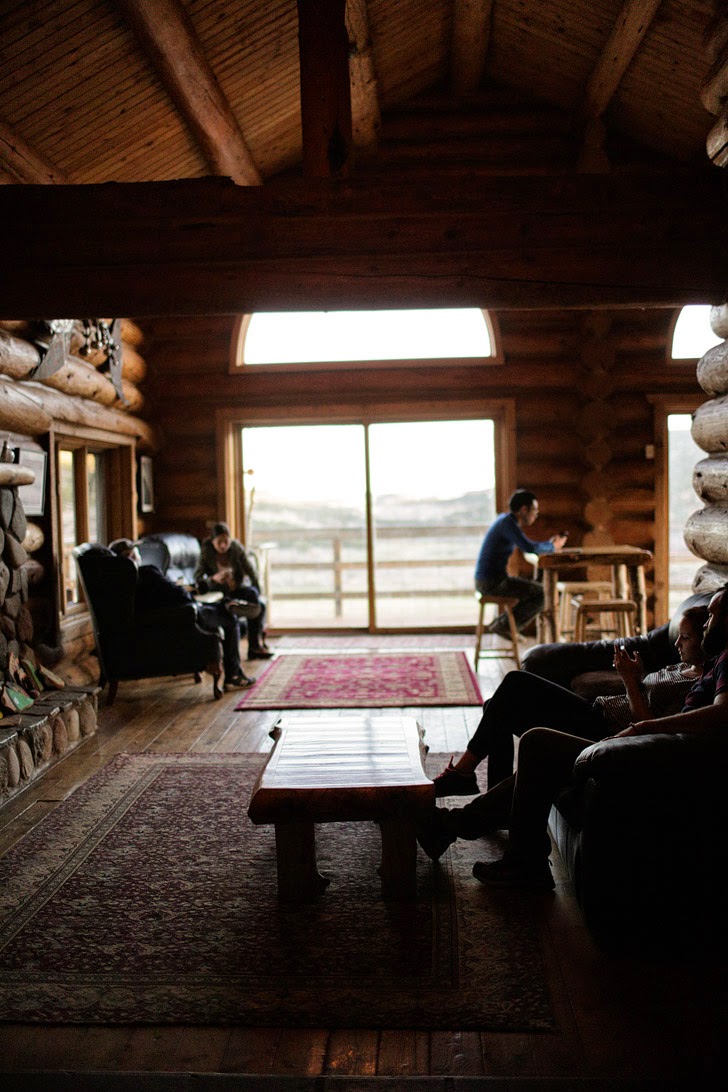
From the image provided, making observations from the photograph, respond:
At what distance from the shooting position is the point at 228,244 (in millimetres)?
4961

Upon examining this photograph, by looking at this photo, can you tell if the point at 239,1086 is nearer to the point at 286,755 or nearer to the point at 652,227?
the point at 286,755

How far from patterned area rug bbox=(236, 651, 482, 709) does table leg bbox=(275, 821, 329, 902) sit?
2.87 metres

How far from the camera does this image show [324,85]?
462 centimetres

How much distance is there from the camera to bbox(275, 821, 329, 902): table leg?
3.01 metres

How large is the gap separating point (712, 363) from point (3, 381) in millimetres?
4426

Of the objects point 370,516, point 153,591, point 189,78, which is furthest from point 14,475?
point 370,516

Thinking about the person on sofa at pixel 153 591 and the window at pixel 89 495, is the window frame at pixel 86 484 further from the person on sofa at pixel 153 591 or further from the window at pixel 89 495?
the person on sofa at pixel 153 591

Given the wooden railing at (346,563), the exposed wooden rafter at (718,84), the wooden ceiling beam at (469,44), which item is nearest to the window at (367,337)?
the wooden railing at (346,563)

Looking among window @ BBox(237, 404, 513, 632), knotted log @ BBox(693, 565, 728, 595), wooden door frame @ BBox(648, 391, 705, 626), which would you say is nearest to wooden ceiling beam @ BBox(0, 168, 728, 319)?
knotted log @ BBox(693, 565, 728, 595)

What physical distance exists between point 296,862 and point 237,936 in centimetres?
32

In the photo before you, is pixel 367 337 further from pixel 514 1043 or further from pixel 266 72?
pixel 514 1043

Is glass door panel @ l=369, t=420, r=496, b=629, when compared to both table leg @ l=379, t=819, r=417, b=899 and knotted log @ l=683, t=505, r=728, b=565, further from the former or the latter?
table leg @ l=379, t=819, r=417, b=899

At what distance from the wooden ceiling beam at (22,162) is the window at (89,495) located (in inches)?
79.0

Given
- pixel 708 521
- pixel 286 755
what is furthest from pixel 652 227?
pixel 286 755
